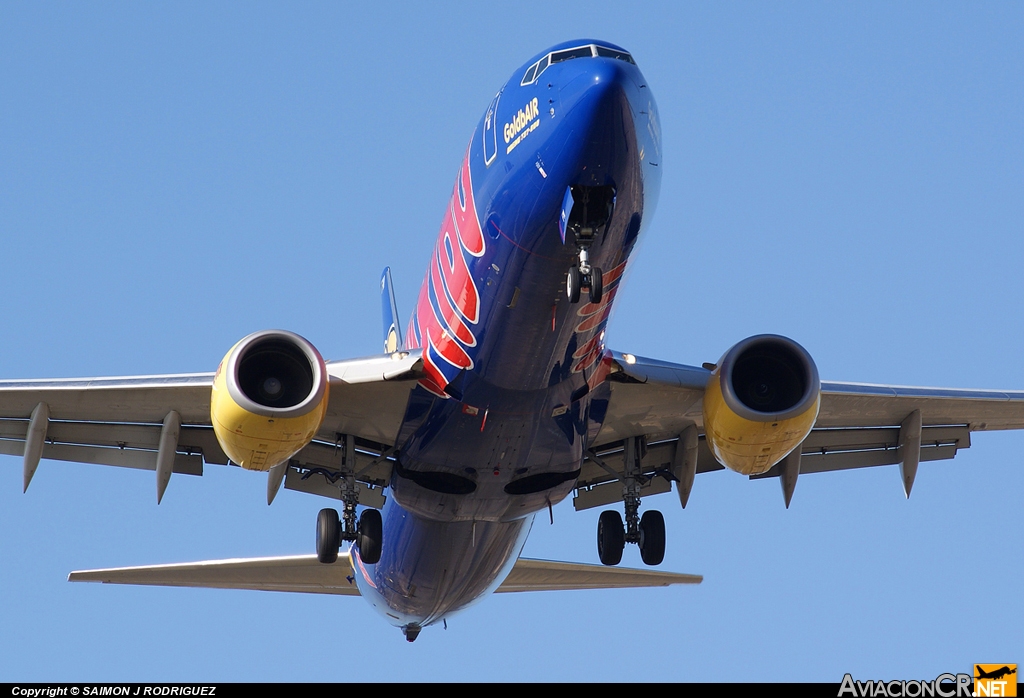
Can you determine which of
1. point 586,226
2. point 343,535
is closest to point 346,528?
point 343,535

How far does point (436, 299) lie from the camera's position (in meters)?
17.1

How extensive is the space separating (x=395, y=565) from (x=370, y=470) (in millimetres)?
2082

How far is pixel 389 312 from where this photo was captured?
27062mm

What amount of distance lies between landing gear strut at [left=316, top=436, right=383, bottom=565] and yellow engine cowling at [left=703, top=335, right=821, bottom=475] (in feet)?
15.7

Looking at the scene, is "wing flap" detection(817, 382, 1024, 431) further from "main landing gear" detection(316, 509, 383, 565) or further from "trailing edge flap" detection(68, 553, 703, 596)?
"main landing gear" detection(316, 509, 383, 565)

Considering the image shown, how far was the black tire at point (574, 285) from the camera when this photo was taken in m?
14.5

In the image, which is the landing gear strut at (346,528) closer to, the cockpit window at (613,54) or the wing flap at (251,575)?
the wing flap at (251,575)

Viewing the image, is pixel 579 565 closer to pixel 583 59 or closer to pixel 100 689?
pixel 100 689

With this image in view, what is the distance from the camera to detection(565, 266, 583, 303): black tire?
1451cm

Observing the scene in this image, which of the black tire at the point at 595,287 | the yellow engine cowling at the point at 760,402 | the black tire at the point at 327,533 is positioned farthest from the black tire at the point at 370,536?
the black tire at the point at 595,287

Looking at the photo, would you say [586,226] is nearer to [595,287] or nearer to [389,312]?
[595,287]

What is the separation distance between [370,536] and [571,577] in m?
6.18

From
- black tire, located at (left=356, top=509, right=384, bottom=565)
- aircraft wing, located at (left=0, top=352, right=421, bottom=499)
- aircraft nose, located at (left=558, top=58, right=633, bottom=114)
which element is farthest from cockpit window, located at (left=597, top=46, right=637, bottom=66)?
black tire, located at (left=356, top=509, right=384, bottom=565)

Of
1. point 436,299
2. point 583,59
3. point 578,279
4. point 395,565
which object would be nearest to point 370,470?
point 395,565
